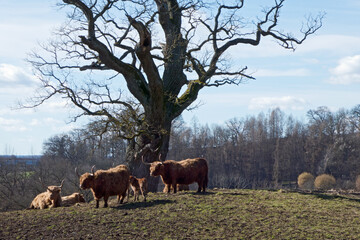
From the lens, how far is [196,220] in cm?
1196

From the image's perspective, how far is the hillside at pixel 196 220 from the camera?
10969 millimetres

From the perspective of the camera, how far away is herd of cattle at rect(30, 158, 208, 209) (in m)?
Answer: 14.4

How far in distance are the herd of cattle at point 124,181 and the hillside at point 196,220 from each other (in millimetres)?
521

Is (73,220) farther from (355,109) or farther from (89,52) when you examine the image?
(355,109)

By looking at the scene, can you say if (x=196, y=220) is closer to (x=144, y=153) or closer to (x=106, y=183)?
(x=106, y=183)

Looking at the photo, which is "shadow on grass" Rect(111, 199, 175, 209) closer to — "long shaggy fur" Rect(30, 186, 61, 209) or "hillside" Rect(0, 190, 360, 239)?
"hillside" Rect(0, 190, 360, 239)

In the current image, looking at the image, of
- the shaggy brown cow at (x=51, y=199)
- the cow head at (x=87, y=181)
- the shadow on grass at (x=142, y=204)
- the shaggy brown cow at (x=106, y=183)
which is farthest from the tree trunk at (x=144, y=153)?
the cow head at (x=87, y=181)

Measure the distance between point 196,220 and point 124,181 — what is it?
3.67 m

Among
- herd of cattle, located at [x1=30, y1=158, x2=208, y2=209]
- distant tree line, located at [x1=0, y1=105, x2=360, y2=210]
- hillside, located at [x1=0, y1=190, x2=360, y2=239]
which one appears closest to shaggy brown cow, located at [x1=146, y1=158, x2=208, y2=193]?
herd of cattle, located at [x1=30, y1=158, x2=208, y2=209]

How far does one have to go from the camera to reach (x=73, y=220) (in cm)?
1217

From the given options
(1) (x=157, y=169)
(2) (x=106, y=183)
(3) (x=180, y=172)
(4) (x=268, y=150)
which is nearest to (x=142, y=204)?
(2) (x=106, y=183)

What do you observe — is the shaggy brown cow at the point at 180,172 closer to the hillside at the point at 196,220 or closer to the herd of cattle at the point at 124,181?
the herd of cattle at the point at 124,181

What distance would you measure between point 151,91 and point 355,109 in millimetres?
68311

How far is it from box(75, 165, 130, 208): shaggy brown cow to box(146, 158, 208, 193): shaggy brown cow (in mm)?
1361
